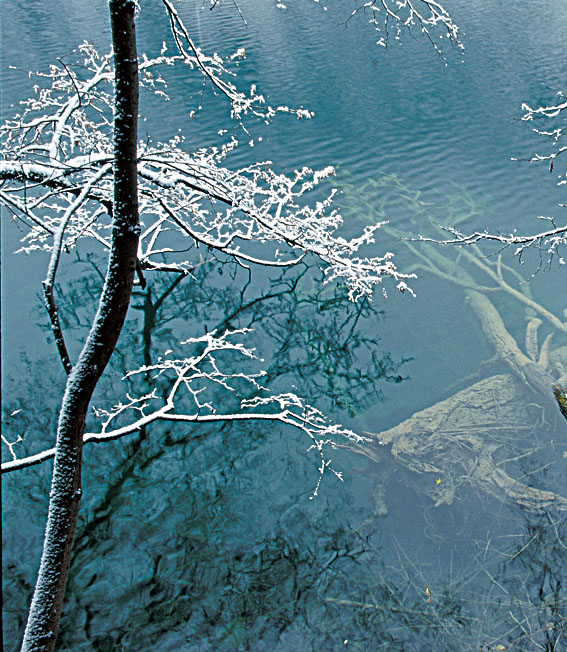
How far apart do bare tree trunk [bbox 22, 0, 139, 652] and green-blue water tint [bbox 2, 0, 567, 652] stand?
2.03 m

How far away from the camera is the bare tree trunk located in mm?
3658

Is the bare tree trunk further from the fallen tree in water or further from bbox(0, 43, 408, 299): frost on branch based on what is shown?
the fallen tree in water

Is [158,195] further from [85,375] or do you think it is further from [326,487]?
[326,487]

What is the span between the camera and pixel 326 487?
7020 mm

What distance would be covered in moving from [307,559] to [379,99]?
14.1 metres

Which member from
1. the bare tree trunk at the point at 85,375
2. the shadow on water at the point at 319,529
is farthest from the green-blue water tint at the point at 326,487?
the bare tree trunk at the point at 85,375

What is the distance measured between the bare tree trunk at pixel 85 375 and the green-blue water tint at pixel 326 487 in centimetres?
203

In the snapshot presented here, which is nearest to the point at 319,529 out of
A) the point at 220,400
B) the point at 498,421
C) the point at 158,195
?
the point at 220,400

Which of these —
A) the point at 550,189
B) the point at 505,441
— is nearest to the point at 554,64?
the point at 550,189

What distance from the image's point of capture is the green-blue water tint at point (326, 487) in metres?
5.64

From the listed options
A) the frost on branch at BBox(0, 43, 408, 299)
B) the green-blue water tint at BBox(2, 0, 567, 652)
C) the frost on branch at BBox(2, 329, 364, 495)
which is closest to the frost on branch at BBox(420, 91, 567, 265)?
the green-blue water tint at BBox(2, 0, 567, 652)

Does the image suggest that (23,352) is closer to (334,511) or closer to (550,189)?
(334,511)

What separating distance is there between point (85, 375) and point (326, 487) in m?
3.99

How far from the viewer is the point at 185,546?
6.35 meters
